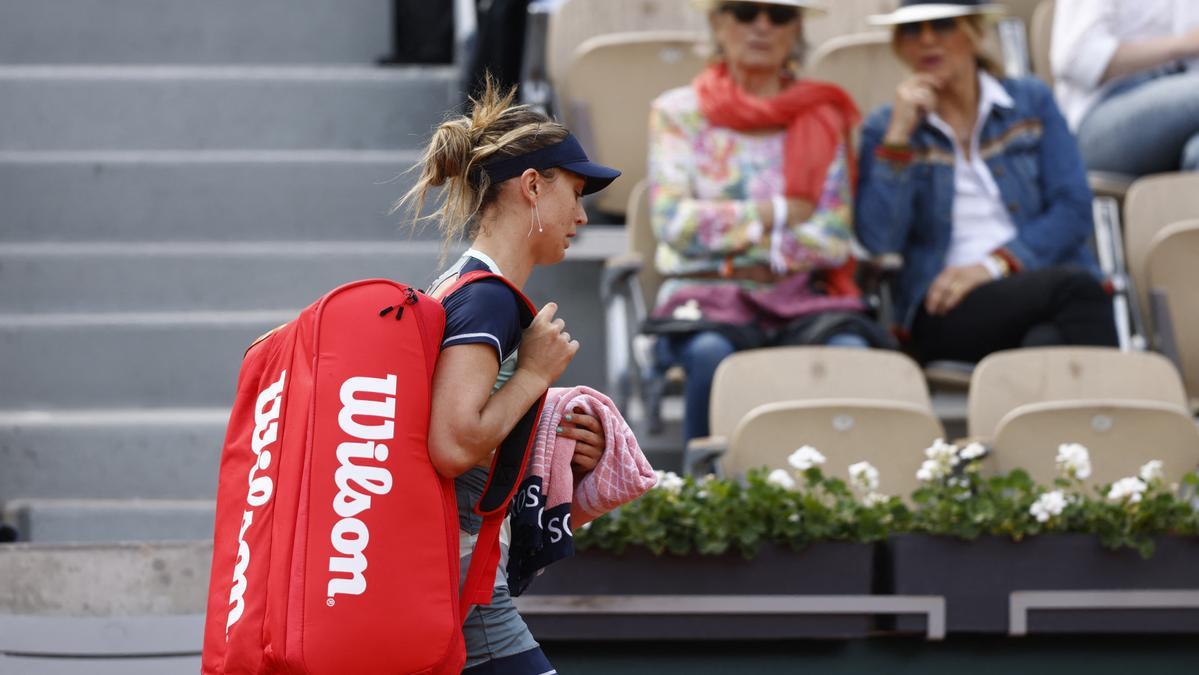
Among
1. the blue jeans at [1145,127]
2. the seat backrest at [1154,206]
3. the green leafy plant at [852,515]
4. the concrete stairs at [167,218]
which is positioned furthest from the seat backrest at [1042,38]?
the green leafy plant at [852,515]

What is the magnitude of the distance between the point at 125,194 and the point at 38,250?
34cm

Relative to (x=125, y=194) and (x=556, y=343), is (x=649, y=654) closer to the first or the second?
(x=556, y=343)

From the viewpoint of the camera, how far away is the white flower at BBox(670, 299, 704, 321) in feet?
14.4

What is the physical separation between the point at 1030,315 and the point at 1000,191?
0.45 m

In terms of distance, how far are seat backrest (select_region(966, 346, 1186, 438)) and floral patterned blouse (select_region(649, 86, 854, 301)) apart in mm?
590

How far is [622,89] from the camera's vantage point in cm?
545

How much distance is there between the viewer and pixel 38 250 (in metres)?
5.09

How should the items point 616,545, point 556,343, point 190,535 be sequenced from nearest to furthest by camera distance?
point 556,343, point 616,545, point 190,535

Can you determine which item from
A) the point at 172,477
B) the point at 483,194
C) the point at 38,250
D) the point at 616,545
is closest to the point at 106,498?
the point at 172,477

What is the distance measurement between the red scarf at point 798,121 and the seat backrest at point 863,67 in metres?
0.90

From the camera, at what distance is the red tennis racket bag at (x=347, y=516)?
6.66 ft

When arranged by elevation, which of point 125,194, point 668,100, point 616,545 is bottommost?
point 616,545

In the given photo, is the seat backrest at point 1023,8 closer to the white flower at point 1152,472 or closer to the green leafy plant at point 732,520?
the white flower at point 1152,472

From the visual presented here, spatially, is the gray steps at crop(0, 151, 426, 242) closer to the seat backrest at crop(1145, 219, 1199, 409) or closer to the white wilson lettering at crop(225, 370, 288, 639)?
the seat backrest at crop(1145, 219, 1199, 409)
